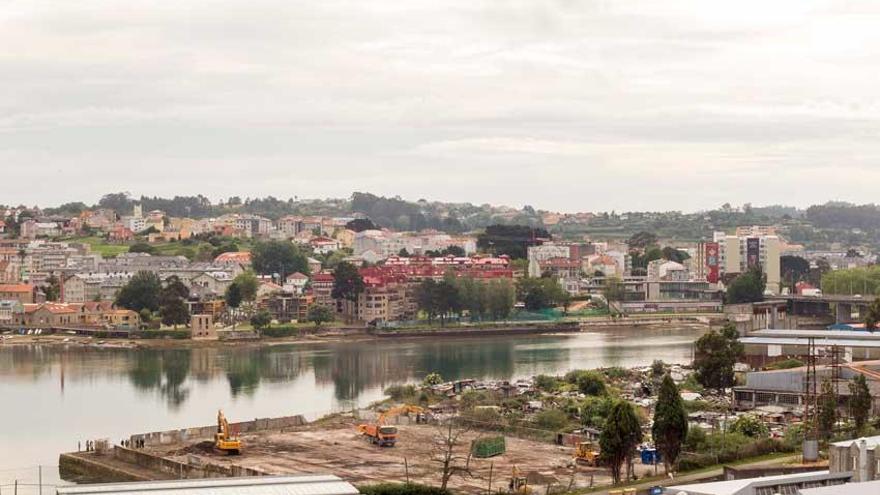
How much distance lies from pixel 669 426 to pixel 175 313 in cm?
1990

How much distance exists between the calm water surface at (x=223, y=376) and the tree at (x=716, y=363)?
4.02 meters

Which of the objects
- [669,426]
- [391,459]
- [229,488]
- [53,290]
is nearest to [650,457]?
[669,426]

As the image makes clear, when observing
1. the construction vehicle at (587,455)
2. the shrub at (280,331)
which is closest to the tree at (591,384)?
the construction vehicle at (587,455)

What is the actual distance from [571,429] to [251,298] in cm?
1977

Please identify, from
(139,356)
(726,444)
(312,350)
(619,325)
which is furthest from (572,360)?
(726,444)

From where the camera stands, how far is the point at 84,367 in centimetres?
2405

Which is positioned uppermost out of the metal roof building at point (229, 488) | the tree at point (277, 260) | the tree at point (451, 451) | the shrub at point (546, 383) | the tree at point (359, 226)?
the tree at point (359, 226)

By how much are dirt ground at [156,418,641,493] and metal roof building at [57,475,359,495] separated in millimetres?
2677

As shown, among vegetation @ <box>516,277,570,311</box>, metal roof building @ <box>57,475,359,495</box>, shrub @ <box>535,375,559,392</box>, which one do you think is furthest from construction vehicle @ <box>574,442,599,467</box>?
vegetation @ <box>516,277,570,311</box>

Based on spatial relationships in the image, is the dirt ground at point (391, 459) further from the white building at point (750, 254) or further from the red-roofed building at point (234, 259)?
the white building at point (750, 254)

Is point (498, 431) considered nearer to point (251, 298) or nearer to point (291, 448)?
point (291, 448)

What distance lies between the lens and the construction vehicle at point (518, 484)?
1114 cm

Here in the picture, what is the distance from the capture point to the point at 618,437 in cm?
1109

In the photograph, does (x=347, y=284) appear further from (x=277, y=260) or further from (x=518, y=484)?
(x=518, y=484)
